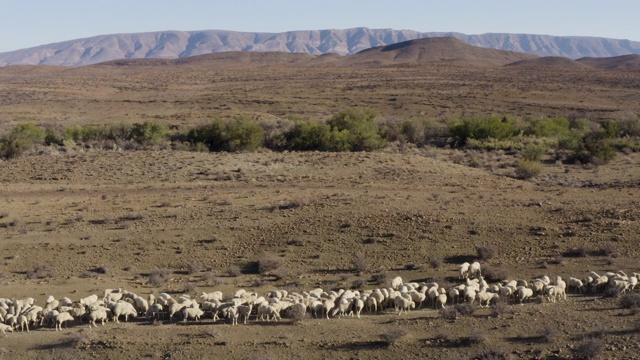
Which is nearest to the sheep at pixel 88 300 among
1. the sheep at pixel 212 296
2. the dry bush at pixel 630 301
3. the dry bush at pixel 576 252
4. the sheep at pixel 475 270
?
the sheep at pixel 212 296

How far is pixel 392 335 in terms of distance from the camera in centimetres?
1373

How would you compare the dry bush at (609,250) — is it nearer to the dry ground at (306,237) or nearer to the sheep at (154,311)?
the dry ground at (306,237)

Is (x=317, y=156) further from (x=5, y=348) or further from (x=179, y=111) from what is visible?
(x=179, y=111)

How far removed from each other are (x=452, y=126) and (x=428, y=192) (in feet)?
77.0

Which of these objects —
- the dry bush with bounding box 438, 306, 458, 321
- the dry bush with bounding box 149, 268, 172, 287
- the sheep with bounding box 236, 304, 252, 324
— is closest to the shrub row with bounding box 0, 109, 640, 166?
the dry bush with bounding box 149, 268, 172, 287

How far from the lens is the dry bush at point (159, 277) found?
18.5m

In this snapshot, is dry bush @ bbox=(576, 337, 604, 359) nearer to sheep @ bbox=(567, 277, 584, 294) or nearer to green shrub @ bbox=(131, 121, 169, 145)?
sheep @ bbox=(567, 277, 584, 294)

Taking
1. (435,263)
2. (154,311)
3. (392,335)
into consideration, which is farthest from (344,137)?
(392,335)

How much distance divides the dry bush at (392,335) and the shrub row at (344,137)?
28.5 m

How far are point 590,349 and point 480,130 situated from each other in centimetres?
3708

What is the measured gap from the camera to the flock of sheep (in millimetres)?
15250

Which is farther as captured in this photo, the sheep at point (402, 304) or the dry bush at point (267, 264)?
the dry bush at point (267, 264)

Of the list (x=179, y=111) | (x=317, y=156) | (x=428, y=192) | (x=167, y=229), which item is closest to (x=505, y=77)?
(x=179, y=111)

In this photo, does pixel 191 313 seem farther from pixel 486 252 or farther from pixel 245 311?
pixel 486 252
